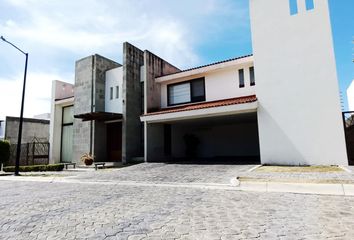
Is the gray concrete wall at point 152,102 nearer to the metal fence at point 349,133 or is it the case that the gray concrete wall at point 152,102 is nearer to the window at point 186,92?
the window at point 186,92

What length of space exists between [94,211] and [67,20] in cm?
778

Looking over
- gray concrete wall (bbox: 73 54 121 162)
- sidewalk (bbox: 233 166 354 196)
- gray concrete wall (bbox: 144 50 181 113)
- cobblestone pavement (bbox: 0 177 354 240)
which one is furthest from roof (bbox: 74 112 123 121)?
sidewalk (bbox: 233 166 354 196)

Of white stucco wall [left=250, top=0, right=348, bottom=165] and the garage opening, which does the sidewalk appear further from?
the garage opening

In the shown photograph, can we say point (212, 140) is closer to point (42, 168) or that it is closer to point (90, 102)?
point (90, 102)

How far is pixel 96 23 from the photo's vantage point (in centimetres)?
1007

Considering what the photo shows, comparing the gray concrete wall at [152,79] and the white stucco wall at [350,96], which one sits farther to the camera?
the white stucco wall at [350,96]

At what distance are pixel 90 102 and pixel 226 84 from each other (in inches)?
390

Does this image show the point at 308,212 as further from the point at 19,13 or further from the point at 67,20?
the point at 19,13

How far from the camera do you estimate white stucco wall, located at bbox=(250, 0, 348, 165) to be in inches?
404

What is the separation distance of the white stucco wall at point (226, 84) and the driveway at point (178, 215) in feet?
28.0

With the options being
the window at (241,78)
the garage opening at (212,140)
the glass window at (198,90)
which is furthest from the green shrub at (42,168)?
the window at (241,78)

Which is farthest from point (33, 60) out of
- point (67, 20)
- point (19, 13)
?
point (67, 20)

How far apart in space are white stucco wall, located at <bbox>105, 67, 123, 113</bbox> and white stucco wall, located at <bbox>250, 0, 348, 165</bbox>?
9660 millimetres

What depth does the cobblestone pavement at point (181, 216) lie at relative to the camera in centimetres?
381
